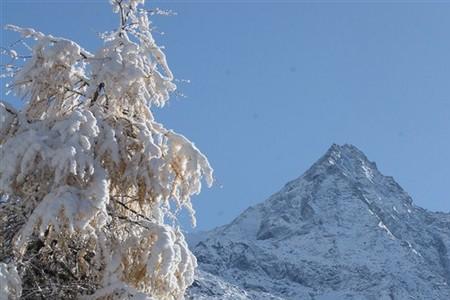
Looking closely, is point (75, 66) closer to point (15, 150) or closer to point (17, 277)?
point (15, 150)

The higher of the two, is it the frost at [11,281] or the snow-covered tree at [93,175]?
the snow-covered tree at [93,175]

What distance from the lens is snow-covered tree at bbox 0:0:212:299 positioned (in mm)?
6664

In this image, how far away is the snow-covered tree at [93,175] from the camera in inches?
262

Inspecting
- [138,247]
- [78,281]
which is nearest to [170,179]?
[138,247]

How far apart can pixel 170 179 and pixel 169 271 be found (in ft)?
2.86

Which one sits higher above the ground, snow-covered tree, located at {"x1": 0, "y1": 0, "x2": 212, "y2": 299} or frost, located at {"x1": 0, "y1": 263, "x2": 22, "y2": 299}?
snow-covered tree, located at {"x1": 0, "y1": 0, "x2": 212, "y2": 299}

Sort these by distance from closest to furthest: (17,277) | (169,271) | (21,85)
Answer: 1. (17,277)
2. (169,271)
3. (21,85)

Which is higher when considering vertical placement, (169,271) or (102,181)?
(102,181)

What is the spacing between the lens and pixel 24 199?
6961 mm

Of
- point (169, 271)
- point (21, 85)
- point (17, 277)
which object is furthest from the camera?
point (21, 85)

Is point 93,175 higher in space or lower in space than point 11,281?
higher

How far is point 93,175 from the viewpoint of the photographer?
6797mm

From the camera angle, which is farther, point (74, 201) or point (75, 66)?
point (75, 66)

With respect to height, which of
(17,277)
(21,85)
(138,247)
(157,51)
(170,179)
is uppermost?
(157,51)
